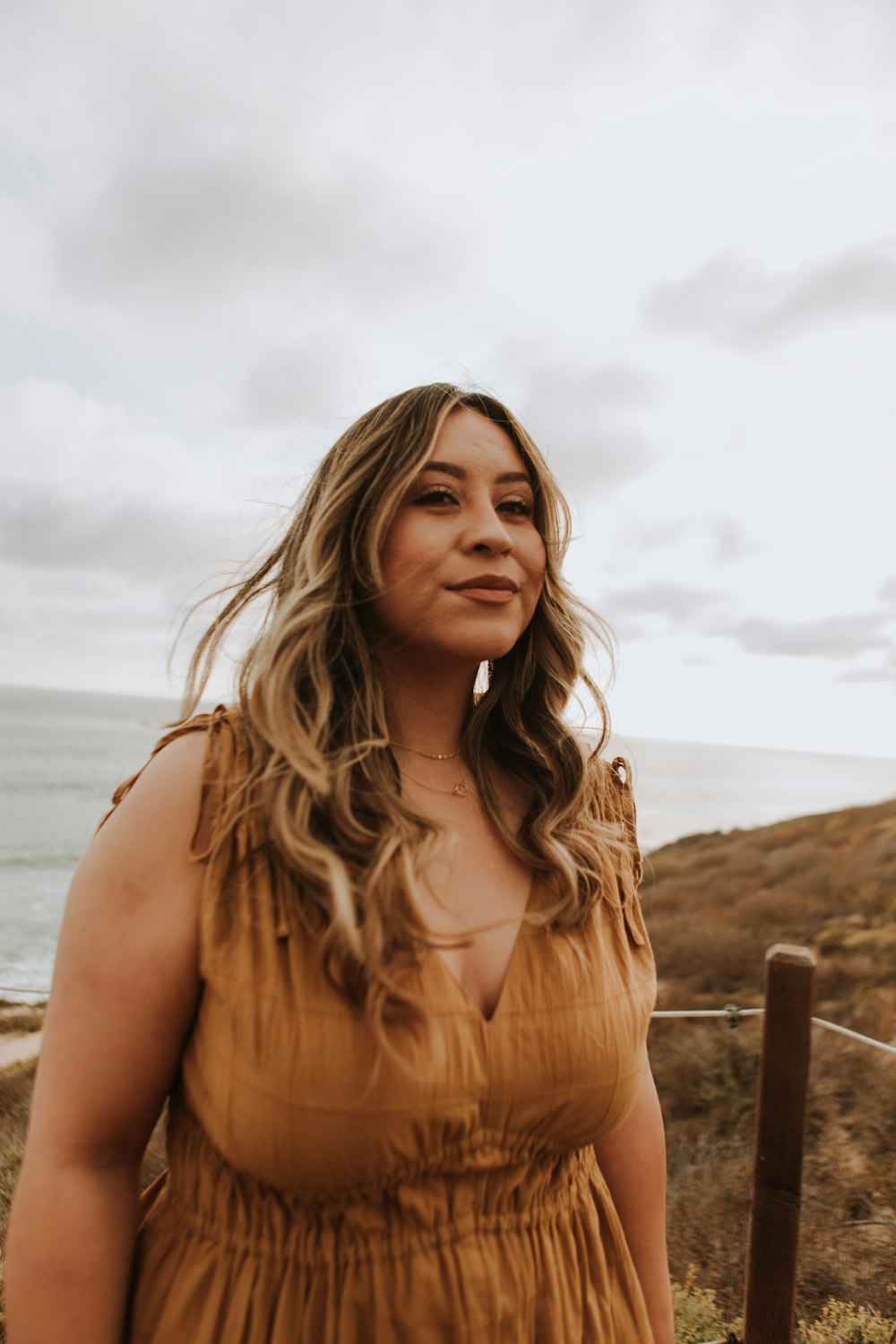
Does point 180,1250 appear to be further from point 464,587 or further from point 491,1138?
point 464,587

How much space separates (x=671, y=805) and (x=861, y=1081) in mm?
66393

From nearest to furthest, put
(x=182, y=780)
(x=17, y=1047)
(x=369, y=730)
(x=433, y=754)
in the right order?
(x=182, y=780) < (x=369, y=730) < (x=433, y=754) < (x=17, y=1047)

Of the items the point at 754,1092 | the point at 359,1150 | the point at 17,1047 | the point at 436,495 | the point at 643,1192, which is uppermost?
the point at 436,495

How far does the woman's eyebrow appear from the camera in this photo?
1454 millimetres

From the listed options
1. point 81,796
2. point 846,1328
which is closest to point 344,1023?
point 846,1328

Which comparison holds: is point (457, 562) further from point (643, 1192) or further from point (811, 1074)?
point (811, 1074)

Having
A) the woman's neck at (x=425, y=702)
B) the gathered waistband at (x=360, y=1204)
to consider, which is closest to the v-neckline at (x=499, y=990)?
the gathered waistband at (x=360, y=1204)

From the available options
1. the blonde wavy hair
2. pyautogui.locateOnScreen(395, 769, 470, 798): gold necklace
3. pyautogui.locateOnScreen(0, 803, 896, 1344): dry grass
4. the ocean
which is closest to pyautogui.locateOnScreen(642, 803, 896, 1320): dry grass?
pyautogui.locateOnScreen(0, 803, 896, 1344): dry grass

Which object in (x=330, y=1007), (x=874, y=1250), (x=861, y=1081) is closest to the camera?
(x=330, y=1007)

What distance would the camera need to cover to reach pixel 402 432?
4.88ft

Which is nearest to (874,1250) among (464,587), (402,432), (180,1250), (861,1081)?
(861,1081)

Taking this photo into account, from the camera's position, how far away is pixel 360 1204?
3.74 feet

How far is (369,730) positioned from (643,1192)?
0.99m

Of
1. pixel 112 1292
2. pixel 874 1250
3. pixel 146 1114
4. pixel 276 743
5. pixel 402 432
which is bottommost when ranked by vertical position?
pixel 874 1250
